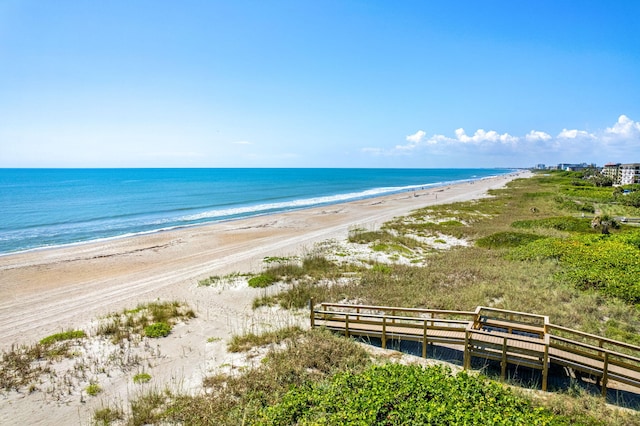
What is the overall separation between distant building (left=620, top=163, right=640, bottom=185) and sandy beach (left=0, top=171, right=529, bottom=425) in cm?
10968


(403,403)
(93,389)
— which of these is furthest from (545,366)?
(93,389)

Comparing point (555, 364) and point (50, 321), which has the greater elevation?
point (555, 364)

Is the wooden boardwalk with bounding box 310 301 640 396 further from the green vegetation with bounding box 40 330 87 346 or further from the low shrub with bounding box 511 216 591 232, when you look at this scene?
the low shrub with bounding box 511 216 591 232

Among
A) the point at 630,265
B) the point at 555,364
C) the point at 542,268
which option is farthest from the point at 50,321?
the point at 630,265

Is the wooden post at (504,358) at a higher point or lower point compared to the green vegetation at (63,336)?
higher

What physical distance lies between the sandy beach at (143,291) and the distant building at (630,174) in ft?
360

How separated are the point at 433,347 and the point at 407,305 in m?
3.06

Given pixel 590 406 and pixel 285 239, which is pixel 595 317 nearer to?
pixel 590 406

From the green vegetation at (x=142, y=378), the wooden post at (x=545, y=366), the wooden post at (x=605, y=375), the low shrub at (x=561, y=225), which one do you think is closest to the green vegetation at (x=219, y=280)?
the green vegetation at (x=142, y=378)

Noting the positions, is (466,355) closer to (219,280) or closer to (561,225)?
(219,280)

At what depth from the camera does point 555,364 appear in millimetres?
9281

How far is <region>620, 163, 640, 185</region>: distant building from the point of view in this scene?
101000mm

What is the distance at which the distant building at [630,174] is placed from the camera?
101000mm

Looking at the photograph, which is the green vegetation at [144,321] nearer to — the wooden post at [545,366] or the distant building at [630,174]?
the wooden post at [545,366]
